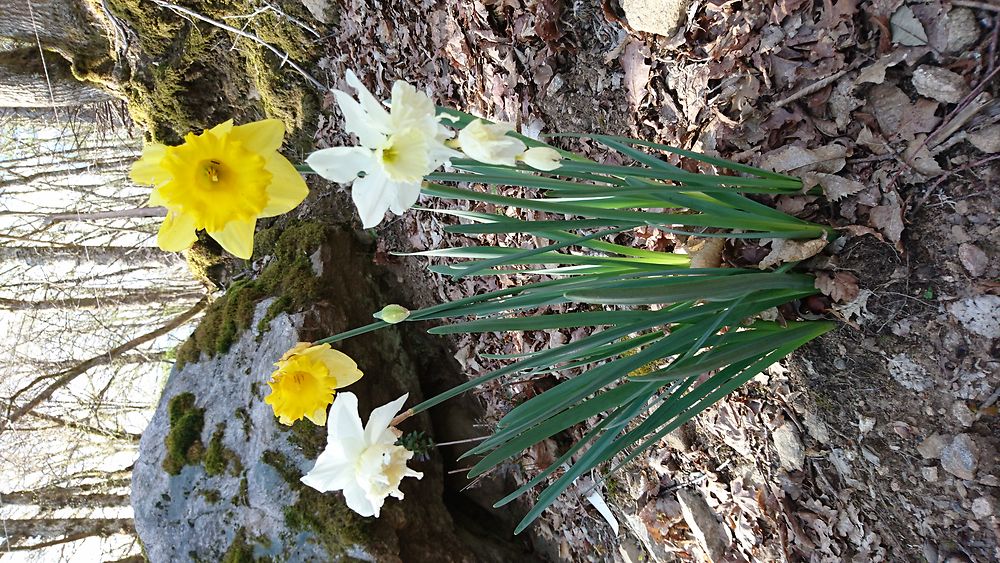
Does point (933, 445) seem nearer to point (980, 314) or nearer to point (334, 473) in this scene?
point (980, 314)

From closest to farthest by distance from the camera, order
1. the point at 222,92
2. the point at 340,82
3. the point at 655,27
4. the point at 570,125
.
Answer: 1. the point at 655,27
2. the point at 570,125
3. the point at 340,82
4. the point at 222,92

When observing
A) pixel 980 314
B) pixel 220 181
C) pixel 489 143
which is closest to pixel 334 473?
pixel 220 181

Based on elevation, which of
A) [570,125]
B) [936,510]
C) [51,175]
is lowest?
[51,175]

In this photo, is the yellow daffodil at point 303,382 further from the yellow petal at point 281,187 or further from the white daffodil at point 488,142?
the white daffodil at point 488,142

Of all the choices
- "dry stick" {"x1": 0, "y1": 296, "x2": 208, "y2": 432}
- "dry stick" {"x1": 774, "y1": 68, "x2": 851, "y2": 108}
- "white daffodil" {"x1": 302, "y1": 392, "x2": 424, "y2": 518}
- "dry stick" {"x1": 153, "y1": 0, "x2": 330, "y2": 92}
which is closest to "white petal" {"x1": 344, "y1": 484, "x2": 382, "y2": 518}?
"white daffodil" {"x1": 302, "y1": 392, "x2": 424, "y2": 518}

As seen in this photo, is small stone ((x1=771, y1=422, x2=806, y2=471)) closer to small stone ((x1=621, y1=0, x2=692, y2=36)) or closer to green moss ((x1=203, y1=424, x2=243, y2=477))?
small stone ((x1=621, y1=0, x2=692, y2=36))

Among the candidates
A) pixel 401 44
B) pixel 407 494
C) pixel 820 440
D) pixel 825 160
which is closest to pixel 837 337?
pixel 820 440

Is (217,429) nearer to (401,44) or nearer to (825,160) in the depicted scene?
(401,44)
